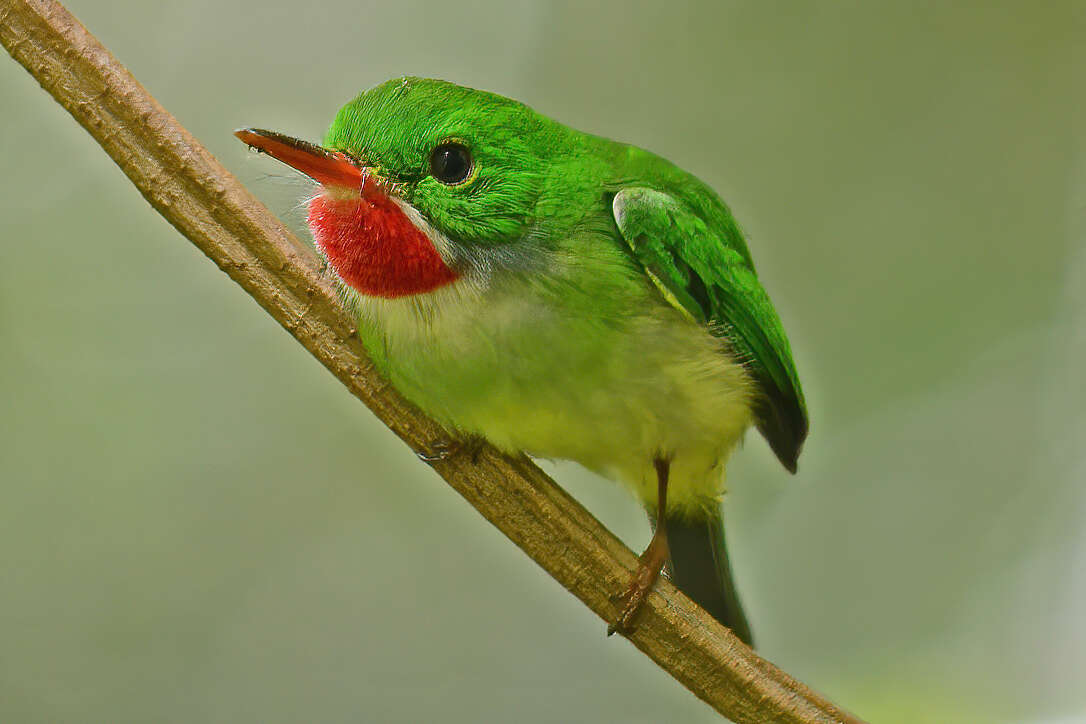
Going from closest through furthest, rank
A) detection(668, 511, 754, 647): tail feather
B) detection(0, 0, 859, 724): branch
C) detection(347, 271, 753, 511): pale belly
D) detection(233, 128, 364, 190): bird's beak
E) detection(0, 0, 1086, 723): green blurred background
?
detection(233, 128, 364, 190): bird's beak < detection(347, 271, 753, 511): pale belly < detection(0, 0, 859, 724): branch < detection(668, 511, 754, 647): tail feather < detection(0, 0, 1086, 723): green blurred background

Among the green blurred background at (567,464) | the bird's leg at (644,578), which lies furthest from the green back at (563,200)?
the green blurred background at (567,464)

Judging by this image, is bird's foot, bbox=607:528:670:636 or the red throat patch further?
bird's foot, bbox=607:528:670:636

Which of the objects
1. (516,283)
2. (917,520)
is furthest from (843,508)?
(516,283)

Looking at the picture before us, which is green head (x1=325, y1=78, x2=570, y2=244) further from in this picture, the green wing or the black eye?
the green wing

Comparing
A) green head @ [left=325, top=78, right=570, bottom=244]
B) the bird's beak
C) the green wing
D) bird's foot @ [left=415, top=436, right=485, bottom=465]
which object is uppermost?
the green wing

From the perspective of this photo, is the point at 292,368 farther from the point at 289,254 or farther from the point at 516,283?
the point at 516,283

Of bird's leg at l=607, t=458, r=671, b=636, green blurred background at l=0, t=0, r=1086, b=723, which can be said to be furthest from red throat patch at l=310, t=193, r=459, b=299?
green blurred background at l=0, t=0, r=1086, b=723

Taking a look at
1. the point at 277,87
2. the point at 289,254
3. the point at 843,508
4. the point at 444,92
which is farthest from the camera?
the point at 843,508
